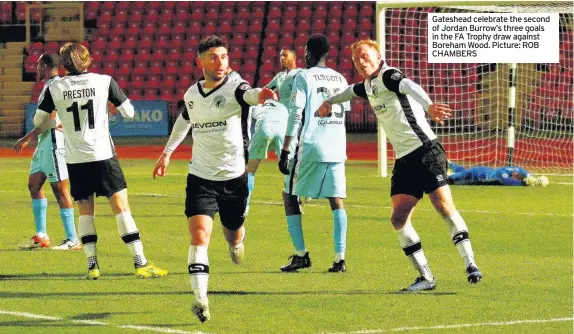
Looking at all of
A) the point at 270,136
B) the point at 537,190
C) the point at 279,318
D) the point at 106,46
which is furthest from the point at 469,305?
the point at 106,46

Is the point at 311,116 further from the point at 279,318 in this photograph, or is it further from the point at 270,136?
the point at 270,136

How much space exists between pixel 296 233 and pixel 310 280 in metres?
0.80

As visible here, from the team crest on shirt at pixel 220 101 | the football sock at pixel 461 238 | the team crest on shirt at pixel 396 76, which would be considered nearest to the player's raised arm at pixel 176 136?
the team crest on shirt at pixel 220 101

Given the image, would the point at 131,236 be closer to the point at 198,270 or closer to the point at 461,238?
the point at 198,270

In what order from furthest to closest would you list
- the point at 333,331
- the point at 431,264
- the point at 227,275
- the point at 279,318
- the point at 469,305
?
the point at 431,264
the point at 227,275
the point at 469,305
the point at 279,318
the point at 333,331

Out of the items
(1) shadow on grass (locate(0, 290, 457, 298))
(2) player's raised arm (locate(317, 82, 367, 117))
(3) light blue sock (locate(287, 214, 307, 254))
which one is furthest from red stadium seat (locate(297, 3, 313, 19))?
(1) shadow on grass (locate(0, 290, 457, 298))

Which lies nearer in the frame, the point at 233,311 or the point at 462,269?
the point at 233,311

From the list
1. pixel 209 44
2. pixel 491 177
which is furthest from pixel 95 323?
pixel 491 177

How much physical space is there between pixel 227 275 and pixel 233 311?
5.89ft

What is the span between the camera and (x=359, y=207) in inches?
617

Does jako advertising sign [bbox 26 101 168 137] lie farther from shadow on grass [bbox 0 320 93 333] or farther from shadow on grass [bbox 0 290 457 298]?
shadow on grass [bbox 0 320 93 333]

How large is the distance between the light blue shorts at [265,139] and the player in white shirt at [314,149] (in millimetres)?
4472

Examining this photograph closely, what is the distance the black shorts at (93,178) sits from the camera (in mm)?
9562

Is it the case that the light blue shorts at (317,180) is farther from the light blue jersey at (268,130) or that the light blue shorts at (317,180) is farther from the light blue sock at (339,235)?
the light blue jersey at (268,130)
